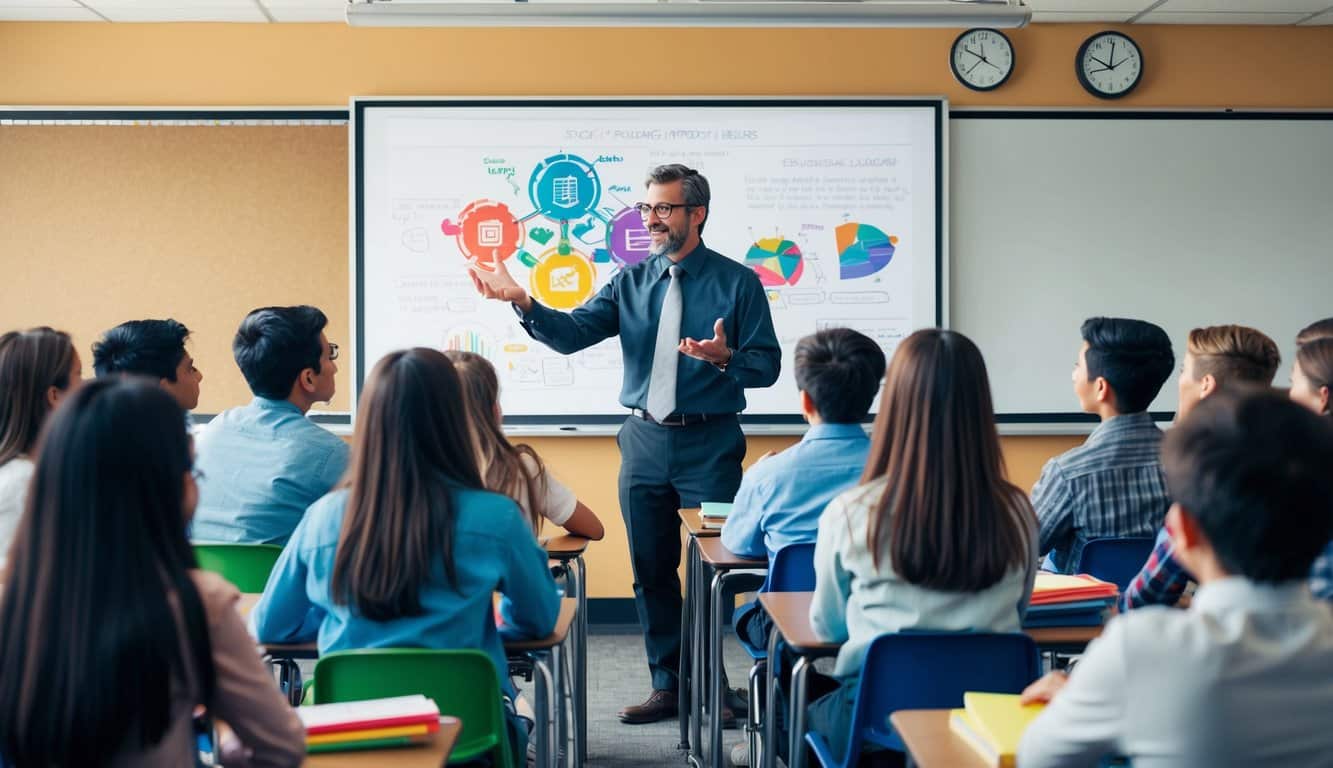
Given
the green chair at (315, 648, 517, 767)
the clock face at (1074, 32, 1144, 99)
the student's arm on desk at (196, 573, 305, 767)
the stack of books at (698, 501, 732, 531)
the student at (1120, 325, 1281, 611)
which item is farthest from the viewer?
the clock face at (1074, 32, 1144, 99)

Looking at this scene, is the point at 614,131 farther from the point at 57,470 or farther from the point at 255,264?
the point at 57,470

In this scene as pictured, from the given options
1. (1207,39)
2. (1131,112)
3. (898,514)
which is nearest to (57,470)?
(898,514)

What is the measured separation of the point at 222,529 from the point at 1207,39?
185 inches

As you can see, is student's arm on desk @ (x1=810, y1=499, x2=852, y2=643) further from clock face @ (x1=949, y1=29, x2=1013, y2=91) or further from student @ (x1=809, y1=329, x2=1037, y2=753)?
clock face @ (x1=949, y1=29, x2=1013, y2=91)

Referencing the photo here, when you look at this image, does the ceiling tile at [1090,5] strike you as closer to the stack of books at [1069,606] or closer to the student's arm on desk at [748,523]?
the student's arm on desk at [748,523]

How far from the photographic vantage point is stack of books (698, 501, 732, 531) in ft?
10.8

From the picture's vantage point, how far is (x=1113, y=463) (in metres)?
2.76

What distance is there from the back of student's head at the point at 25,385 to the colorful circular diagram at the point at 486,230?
102 inches

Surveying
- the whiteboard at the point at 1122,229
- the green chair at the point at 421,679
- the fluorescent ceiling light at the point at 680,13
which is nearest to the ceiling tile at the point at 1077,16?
the whiteboard at the point at 1122,229

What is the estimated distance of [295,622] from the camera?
207cm

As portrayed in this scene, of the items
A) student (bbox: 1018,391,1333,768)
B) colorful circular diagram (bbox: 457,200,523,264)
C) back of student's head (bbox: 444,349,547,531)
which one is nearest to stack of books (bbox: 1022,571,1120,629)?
student (bbox: 1018,391,1333,768)

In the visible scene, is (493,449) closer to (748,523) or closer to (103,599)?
(748,523)

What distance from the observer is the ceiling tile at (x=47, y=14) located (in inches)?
195

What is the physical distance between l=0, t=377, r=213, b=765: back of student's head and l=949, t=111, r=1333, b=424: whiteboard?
439cm
